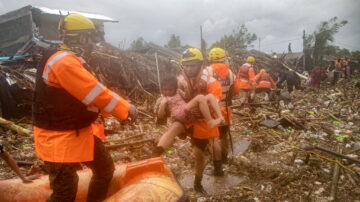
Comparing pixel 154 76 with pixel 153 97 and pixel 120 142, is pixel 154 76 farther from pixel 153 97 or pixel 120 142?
pixel 120 142

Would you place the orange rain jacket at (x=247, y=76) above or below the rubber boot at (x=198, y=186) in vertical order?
above

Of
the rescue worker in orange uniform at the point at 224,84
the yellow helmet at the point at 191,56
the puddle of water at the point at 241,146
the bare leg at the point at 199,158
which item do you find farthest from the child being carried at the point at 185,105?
the puddle of water at the point at 241,146

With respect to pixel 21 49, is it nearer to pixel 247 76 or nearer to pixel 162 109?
pixel 247 76

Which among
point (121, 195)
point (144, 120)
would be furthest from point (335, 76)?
point (121, 195)

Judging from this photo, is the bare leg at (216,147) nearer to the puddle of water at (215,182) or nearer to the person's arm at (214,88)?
the puddle of water at (215,182)

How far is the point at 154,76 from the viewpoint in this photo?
30.8ft

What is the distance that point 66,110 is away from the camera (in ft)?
5.60

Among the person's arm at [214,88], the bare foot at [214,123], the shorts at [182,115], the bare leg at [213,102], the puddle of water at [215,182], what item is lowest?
the puddle of water at [215,182]

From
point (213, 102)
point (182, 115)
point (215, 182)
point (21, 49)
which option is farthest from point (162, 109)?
point (21, 49)

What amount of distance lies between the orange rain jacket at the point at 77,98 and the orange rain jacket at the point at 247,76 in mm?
5955

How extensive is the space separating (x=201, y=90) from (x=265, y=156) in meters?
2.61

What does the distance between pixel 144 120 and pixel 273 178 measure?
413cm

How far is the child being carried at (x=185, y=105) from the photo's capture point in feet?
9.46

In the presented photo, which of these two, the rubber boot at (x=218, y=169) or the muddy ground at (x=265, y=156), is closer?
the muddy ground at (x=265, y=156)
